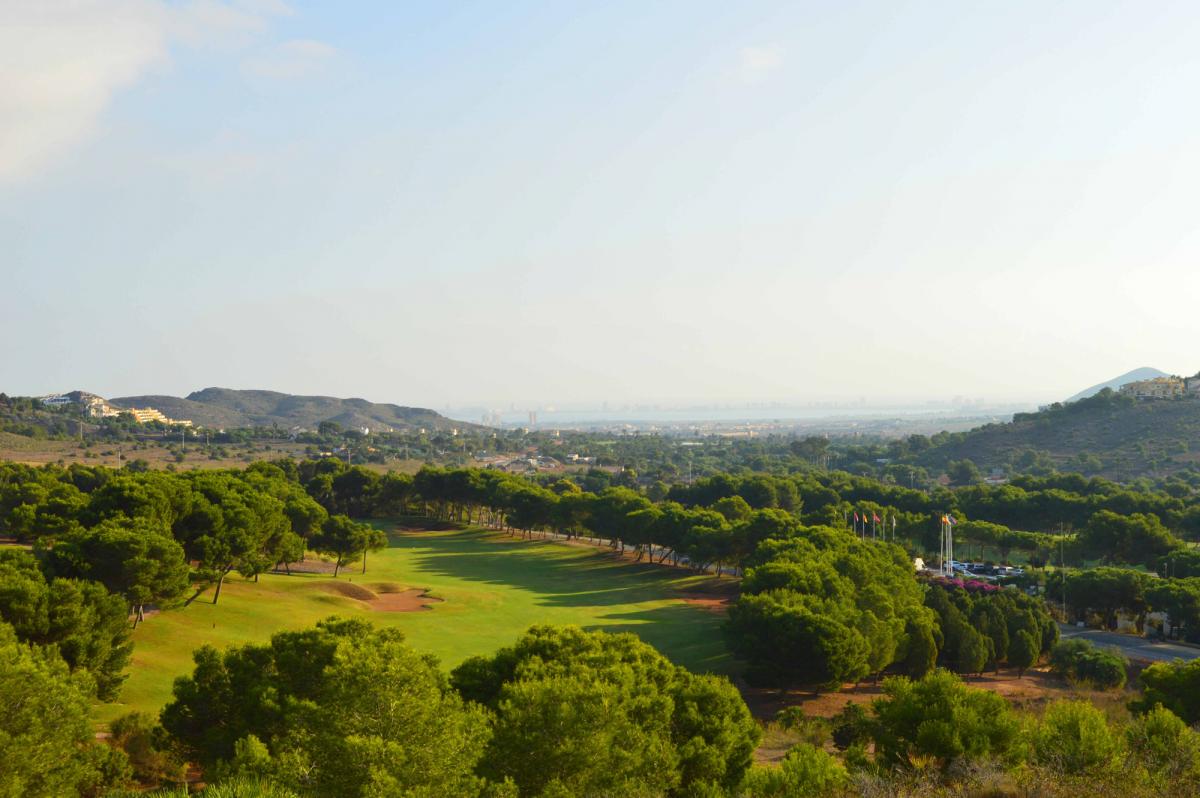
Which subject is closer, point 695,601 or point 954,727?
point 954,727

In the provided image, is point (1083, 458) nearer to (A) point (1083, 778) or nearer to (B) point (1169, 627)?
(B) point (1169, 627)

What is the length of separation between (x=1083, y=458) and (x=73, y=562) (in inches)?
5373

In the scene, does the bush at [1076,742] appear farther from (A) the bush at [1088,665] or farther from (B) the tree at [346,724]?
(A) the bush at [1088,665]

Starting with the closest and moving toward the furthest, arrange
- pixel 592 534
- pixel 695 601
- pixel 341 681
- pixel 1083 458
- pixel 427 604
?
1. pixel 341 681
2. pixel 427 604
3. pixel 695 601
4. pixel 592 534
5. pixel 1083 458

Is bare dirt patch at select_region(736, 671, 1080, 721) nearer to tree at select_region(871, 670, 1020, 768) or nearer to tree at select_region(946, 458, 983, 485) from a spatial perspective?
tree at select_region(871, 670, 1020, 768)

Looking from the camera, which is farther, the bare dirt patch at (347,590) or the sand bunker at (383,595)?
the bare dirt patch at (347,590)

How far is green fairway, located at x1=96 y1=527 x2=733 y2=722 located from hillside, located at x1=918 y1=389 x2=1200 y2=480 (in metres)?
93.7

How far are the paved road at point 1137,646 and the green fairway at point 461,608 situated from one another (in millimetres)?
20075

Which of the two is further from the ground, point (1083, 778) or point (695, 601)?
point (1083, 778)

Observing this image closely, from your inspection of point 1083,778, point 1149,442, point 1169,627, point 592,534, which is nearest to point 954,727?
point 1083,778

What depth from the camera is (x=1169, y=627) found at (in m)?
48.2

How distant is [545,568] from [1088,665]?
39759 millimetres

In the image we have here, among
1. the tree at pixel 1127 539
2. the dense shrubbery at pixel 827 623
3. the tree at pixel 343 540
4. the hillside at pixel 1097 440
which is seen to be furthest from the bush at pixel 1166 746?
the hillside at pixel 1097 440

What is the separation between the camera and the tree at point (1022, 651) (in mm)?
40844
